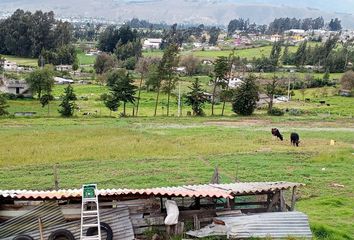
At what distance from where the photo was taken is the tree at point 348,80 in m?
82.9

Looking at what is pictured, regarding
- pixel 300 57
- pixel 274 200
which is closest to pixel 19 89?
pixel 274 200

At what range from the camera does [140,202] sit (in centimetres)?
1377

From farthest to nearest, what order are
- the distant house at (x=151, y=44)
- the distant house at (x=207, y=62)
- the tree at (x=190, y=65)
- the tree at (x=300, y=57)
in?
1. the distant house at (x=151, y=44)
2. the tree at (x=300, y=57)
3. the distant house at (x=207, y=62)
4. the tree at (x=190, y=65)

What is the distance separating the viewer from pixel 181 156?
30.3 meters

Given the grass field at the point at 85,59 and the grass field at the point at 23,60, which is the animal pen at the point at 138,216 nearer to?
the grass field at the point at 23,60

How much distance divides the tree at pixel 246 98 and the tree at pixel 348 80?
33.2 m

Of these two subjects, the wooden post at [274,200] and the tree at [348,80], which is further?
the tree at [348,80]

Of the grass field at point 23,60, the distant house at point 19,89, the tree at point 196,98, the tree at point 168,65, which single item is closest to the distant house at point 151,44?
the grass field at point 23,60

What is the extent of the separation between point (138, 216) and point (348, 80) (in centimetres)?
7720

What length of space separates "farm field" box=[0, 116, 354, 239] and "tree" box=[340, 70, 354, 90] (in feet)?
128

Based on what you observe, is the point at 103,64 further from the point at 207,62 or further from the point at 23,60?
the point at 23,60

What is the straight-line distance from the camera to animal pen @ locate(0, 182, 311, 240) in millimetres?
13250

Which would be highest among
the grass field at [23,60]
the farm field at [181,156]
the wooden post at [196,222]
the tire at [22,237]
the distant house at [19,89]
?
the wooden post at [196,222]

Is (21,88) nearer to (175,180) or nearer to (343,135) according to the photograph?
(343,135)
